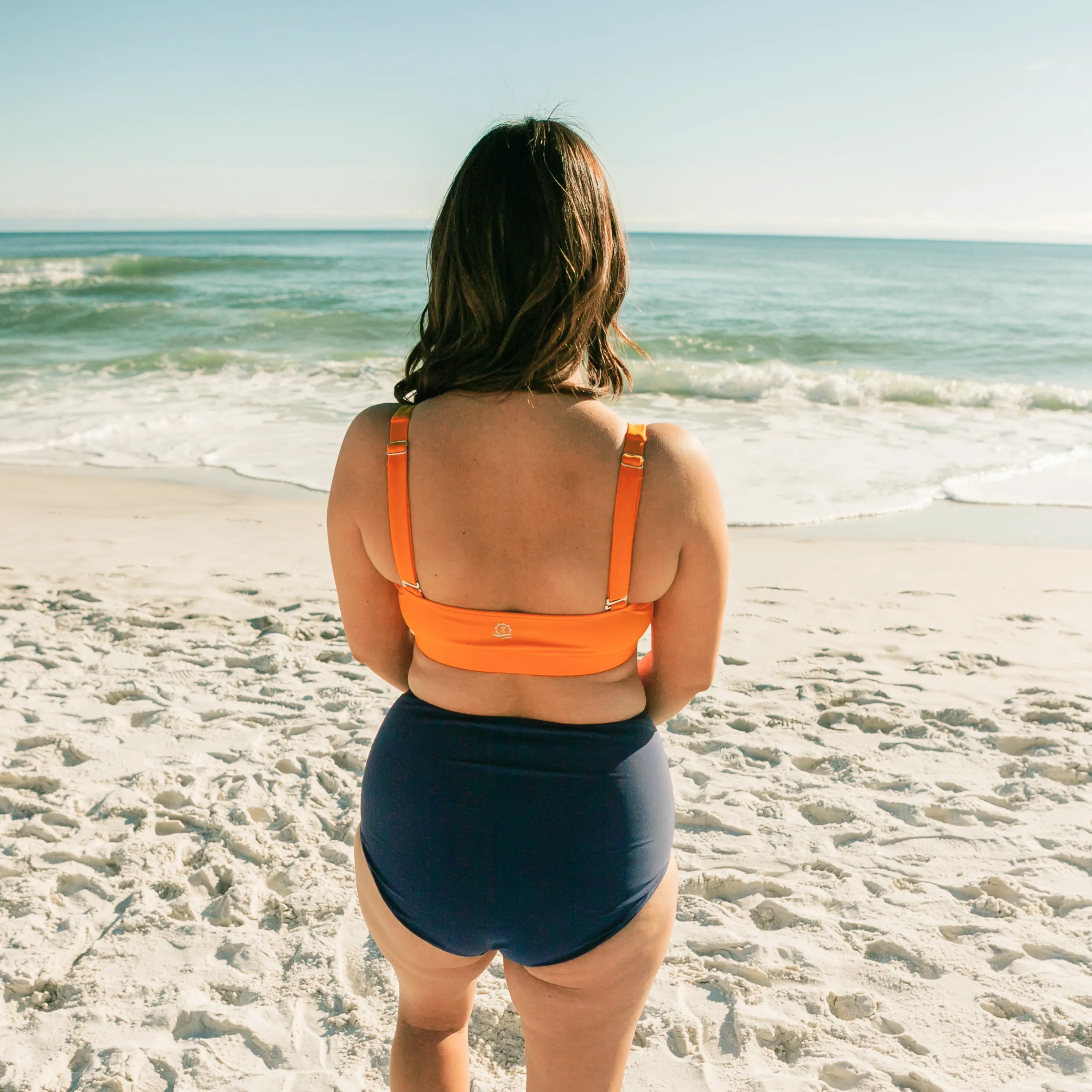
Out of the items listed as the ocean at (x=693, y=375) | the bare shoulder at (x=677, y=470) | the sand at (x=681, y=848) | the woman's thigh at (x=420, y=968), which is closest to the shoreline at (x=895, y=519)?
the ocean at (x=693, y=375)

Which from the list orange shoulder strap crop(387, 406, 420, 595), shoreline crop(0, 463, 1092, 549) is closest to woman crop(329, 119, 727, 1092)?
orange shoulder strap crop(387, 406, 420, 595)

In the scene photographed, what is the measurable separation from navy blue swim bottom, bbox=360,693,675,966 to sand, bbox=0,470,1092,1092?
1147 millimetres

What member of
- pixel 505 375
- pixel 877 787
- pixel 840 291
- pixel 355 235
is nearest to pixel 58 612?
pixel 877 787

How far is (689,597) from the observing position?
49.4 inches

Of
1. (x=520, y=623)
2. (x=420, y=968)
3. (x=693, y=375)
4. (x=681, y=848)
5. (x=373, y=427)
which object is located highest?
(x=373, y=427)

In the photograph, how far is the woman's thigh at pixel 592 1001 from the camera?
4.19 ft

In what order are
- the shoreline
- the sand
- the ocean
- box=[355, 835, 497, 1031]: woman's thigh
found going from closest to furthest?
box=[355, 835, 497, 1031]: woman's thigh
the sand
the shoreline
the ocean

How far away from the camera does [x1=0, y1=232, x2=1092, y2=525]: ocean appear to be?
8.44m

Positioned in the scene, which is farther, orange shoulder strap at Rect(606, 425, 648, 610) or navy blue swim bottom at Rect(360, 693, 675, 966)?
navy blue swim bottom at Rect(360, 693, 675, 966)

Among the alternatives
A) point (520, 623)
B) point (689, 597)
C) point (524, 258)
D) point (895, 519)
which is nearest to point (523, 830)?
point (520, 623)

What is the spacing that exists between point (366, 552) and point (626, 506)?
423 millimetres

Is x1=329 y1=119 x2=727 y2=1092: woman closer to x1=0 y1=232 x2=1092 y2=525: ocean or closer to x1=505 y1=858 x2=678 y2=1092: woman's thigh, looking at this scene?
x1=505 y1=858 x2=678 y2=1092: woman's thigh

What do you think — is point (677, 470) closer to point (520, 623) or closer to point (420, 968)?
point (520, 623)

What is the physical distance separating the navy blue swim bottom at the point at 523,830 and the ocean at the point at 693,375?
89cm
